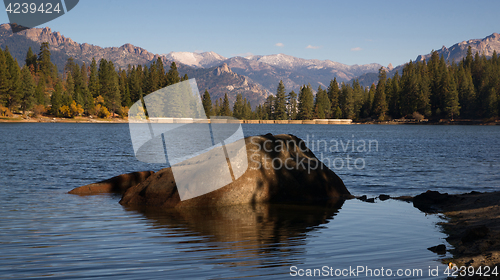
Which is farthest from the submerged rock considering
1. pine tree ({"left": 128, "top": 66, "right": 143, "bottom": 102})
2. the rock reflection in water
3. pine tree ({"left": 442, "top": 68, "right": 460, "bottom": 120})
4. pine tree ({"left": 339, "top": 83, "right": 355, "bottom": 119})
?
pine tree ({"left": 339, "top": 83, "right": 355, "bottom": 119})

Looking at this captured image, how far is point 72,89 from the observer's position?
137375 millimetres

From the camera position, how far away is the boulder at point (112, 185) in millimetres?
13562

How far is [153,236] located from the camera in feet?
26.2

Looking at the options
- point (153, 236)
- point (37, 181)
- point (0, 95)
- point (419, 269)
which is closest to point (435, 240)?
point (419, 269)

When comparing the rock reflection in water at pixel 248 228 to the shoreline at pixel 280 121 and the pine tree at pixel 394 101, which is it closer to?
the shoreline at pixel 280 121

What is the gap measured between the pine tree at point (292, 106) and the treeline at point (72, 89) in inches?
2474

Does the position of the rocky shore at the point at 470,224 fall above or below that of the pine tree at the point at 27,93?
below

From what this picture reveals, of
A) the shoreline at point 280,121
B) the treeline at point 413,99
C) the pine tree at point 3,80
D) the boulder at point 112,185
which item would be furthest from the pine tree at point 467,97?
the boulder at point 112,185

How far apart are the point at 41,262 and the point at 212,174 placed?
542 cm

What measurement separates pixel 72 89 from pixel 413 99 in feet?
438

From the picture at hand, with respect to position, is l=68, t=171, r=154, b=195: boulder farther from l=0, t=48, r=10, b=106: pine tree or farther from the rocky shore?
l=0, t=48, r=10, b=106: pine tree

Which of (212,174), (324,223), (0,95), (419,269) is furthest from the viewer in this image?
(0,95)

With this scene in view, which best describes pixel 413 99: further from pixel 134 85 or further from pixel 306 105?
pixel 134 85

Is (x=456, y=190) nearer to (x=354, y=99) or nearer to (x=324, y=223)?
(x=324, y=223)
